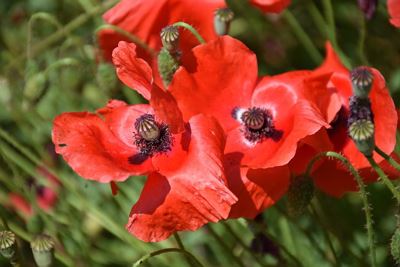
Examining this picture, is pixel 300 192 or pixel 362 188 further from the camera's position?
pixel 300 192

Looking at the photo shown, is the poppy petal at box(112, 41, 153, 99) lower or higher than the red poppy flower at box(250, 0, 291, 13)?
higher

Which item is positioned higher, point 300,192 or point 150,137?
point 150,137

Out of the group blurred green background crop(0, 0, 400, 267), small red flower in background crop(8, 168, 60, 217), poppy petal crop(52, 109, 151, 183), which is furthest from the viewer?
small red flower in background crop(8, 168, 60, 217)

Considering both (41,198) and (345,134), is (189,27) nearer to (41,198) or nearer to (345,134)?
(345,134)

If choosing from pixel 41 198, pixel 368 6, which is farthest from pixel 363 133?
pixel 41 198

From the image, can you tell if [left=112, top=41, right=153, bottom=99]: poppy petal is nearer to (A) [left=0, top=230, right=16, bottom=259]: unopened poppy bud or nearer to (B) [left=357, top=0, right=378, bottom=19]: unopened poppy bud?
(A) [left=0, top=230, right=16, bottom=259]: unopened poppy bud

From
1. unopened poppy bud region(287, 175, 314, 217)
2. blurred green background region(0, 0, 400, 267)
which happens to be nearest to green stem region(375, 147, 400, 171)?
unopened poppy bud region(287, 175, 314, 217)

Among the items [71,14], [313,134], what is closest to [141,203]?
[313,134]
